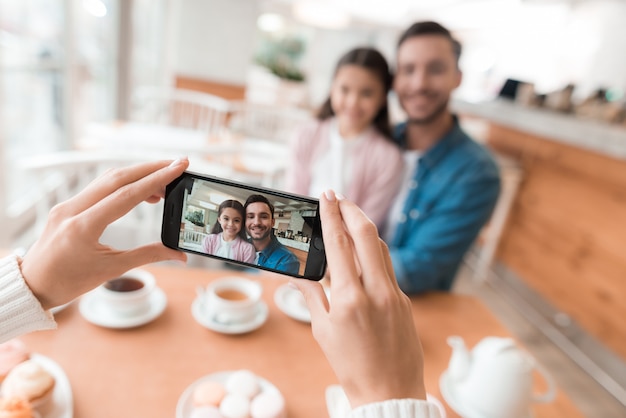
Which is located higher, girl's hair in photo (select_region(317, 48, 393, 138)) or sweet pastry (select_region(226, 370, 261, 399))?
girl's hair in photo (select_region(317, 48, 393, 138))

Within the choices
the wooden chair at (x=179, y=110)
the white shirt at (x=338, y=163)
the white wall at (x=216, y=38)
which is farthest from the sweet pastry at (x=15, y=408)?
the white wall at (x=216, y=38)

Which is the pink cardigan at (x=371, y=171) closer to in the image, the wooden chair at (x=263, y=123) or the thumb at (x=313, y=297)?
the thumb at (x=313, y=297)

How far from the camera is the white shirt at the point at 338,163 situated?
135cm

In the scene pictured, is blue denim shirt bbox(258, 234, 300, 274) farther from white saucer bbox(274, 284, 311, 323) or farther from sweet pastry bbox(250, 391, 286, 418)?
white saucer bbox(274, 284, 311, 323)

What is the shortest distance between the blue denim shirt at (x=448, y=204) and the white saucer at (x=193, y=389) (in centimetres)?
56

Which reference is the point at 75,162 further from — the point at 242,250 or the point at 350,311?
the point at 350,311

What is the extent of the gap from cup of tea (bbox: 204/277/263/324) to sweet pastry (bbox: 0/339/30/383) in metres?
0.32

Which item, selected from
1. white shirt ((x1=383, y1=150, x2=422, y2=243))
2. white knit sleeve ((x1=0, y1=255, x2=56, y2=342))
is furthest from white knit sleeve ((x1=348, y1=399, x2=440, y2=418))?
white shirt ((x1=383, y1=150, x2=422, y2=243))

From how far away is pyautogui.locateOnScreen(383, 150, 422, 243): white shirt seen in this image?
1294 mm

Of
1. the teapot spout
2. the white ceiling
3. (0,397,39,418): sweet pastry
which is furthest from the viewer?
the white ceiling

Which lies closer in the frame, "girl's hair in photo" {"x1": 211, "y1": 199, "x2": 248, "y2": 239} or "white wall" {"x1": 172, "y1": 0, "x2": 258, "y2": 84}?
"girl's hair in photo" {"x1": 211, "y1": 199, "x2": 248, "y2": 239}

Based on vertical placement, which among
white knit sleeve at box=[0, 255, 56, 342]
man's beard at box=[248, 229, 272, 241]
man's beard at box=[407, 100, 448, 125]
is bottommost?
white knit sleeve at box=[0, 255, 56, 342]

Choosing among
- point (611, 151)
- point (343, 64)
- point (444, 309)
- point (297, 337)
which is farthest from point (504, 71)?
point (297, 337)

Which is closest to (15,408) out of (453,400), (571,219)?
(453,400)
